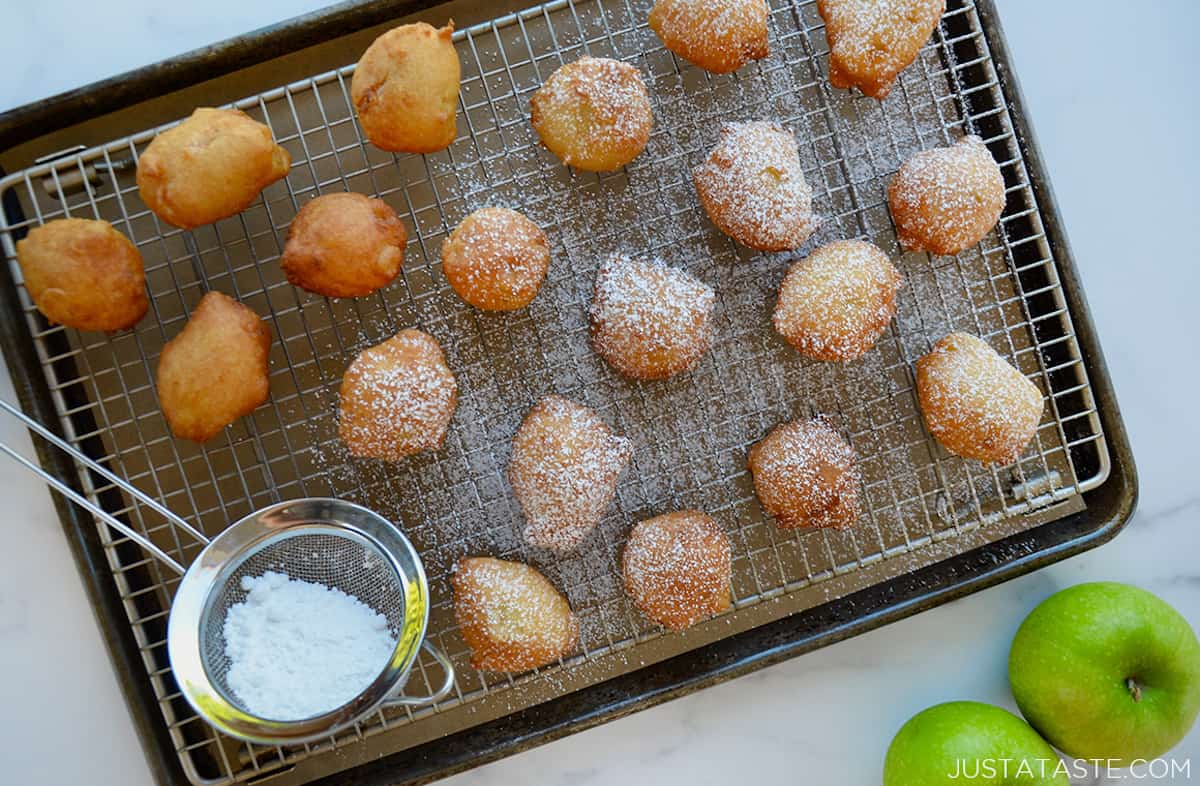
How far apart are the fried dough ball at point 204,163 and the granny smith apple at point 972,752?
1316 millimetres

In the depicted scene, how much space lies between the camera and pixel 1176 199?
172 centimetres

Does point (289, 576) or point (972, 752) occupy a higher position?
point (289, 576)

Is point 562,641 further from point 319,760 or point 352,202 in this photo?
point 352,202

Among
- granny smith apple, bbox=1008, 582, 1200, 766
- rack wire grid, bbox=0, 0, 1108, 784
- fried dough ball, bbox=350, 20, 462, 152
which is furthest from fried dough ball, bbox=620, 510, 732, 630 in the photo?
fried dough ball, bbox=350, 20, 462, 152

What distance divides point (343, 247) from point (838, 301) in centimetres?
73

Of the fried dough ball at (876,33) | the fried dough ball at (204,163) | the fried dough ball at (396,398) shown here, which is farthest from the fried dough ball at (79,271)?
the fried dough ball at (876,33)

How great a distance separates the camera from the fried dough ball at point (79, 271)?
4.67 ft

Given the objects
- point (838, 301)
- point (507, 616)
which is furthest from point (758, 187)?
point (507, 616)

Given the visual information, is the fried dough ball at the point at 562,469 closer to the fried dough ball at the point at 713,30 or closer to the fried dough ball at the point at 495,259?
the fried dough ball at the point at 495,259

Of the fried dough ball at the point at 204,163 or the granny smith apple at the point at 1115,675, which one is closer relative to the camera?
the fried dough ball at the point at 204,163

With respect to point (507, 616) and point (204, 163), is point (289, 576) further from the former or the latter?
point (204, 163)

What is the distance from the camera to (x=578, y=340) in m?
1.58

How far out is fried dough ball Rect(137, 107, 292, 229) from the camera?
55.9 inches
